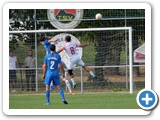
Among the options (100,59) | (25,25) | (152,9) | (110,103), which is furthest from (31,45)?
(152,9)

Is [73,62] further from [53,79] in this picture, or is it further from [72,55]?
[53,79]

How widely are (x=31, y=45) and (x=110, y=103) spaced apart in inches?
256

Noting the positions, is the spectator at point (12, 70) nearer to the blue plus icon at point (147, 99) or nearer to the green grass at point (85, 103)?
the green grass at point (85, 103)

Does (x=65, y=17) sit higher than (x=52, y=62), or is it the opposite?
(x=65, y=17)

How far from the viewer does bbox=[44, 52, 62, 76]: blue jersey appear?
49.0 ft

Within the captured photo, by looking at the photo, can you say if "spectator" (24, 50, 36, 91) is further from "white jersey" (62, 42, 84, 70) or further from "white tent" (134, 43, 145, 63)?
"white tent" (134, 43, 145, 63)

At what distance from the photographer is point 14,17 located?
20922 mm

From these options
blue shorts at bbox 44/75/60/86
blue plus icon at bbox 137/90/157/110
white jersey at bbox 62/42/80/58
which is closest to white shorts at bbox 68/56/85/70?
white jersey at bbox 62/42/80/58

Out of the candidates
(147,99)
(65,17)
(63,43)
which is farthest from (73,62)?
(147,99)

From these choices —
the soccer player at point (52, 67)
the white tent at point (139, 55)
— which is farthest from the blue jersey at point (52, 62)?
the white tent at point (139, 55)

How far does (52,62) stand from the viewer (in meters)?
15.0

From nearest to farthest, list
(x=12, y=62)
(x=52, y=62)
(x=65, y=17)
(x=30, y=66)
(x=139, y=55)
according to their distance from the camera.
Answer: (x=52, y=62)
(x=139, y=55)
(x=12, y=62)
(x=65, y=17)
(x=30, y=66)

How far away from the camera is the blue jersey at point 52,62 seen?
49.0 ft

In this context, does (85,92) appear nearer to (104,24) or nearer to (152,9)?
(104,24)
